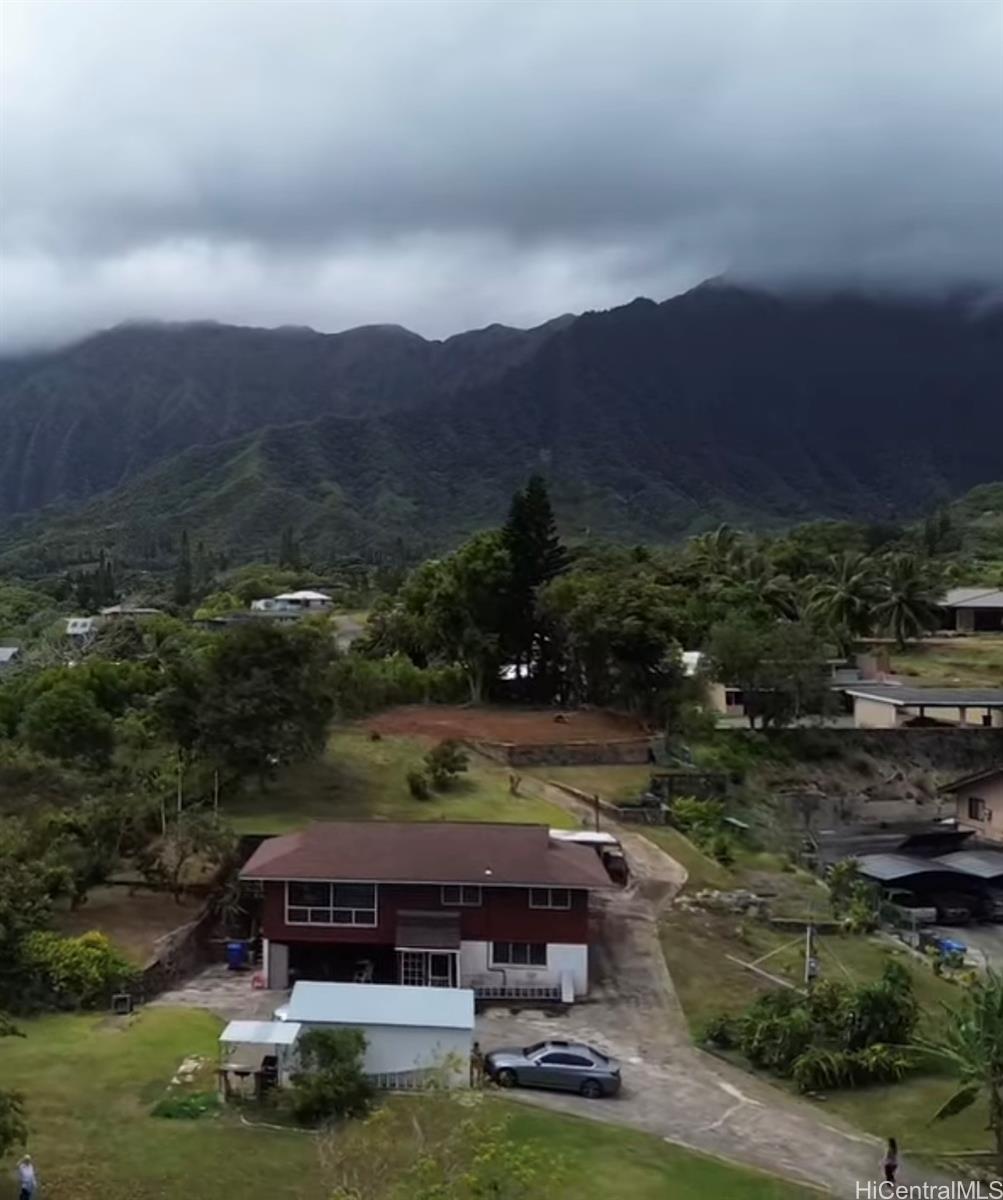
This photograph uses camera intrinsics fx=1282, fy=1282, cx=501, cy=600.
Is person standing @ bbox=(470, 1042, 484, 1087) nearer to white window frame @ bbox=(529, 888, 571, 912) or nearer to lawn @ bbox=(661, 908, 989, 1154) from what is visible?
lawn @ bbox=(661, 908, 989, 1154)

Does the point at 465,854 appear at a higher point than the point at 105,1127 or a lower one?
higher

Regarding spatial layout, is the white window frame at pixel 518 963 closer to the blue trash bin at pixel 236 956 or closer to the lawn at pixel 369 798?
the blue trash bin at pixel 236 956

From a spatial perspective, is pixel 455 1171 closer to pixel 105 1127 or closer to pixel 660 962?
pixel 105 1127

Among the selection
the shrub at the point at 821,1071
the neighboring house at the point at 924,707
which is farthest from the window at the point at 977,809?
the shrub at the point at 821,1071

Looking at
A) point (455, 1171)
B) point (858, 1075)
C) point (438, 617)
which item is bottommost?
point (858, 1075)

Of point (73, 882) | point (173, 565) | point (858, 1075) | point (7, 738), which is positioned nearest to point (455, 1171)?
point (858, 1075)

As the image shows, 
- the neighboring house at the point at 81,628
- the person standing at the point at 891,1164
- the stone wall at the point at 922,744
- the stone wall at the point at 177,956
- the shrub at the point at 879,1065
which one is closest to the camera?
the person standing at the point at 891,1164
